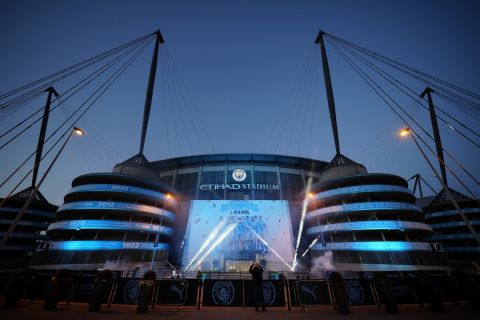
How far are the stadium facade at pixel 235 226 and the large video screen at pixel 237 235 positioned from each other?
0.15 meters

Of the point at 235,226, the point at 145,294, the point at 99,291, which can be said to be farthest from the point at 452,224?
the point at 99,291

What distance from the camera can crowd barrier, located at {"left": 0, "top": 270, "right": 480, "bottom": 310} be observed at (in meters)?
8.91

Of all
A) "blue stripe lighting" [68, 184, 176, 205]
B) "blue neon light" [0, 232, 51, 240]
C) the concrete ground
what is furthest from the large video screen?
"blue neon light" [0, 232, 51, 240]

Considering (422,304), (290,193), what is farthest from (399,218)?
(422,304)

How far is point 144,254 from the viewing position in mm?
29672

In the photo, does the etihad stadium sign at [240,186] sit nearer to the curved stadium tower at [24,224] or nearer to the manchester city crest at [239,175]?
the manchester city crest at [239,175]

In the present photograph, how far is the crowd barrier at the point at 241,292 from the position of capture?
8906mm

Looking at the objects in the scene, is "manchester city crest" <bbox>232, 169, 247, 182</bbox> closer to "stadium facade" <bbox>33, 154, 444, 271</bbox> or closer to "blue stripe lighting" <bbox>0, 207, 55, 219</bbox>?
"stadium facade" <bbox>33, 154, 444, 271</bbox>

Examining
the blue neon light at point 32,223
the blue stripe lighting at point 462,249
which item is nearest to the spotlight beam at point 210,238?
the blue neon light at point 32,223

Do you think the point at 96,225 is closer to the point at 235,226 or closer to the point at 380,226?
the point at 235,226

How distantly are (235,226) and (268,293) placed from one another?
25.1 metres

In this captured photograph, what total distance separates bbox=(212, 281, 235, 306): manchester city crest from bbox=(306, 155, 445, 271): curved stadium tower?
82.2 ft

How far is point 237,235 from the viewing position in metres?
32.7

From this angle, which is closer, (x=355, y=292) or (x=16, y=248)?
(x=355, y=292)
